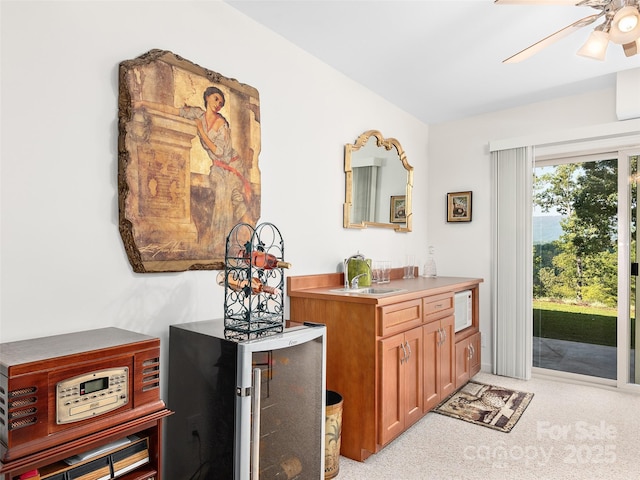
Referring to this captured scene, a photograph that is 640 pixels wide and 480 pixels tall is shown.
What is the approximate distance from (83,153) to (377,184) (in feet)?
7.80

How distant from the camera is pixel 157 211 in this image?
1874 mm

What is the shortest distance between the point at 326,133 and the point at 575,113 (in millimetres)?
2314

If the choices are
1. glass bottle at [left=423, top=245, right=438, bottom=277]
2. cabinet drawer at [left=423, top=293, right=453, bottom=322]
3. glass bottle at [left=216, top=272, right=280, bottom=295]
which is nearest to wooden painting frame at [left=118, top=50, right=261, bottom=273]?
glass bottle at [left=216, top=272, right=280, bottom=295]

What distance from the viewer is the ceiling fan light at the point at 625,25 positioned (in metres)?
1.74

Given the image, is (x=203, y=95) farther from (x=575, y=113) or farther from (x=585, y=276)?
(x=585, y=276)

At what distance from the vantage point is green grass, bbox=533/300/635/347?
3.61 metres

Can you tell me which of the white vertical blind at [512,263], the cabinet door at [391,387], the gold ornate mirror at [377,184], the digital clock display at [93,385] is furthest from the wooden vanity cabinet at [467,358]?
the digital clock display at [93,385]

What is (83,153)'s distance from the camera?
167cm

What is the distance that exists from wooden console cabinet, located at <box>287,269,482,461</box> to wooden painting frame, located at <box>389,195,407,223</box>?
1.03 meters

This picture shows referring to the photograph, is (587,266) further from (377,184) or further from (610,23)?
(610,23)

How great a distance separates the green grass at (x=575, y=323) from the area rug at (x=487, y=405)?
2.59 feet

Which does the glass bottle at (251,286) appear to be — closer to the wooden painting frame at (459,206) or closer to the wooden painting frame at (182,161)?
the wooden painting frame at (182,161)

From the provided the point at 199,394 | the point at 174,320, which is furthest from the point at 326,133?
the point at 199,394

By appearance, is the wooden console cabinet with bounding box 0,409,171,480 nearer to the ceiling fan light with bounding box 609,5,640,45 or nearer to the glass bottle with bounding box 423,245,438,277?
the ceiling fan light with bounding box 609,5,640,45
